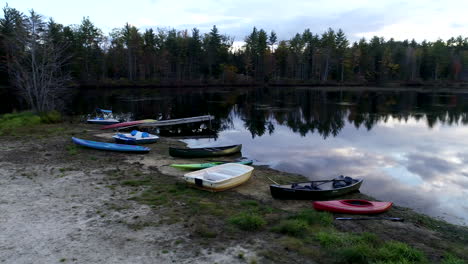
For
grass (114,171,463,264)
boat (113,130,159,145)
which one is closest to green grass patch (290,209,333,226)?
grass (114,171,463,264)

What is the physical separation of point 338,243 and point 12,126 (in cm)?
2285

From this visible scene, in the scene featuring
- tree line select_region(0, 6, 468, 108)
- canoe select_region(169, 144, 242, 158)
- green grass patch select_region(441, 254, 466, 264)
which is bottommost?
green grass patch select_region(441, 254, 466, 264)

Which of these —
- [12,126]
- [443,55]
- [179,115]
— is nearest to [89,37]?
[179,115]

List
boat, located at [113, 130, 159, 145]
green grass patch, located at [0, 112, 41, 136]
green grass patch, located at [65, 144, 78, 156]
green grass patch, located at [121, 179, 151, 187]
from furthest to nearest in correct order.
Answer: green grass patch, located at [0, 112, 41, 136], boat, located at [113, 130, 159, 145], green grass patch, located at [65, 144, 78, 156], green grass patch, located at [121, 179, 151, 187]

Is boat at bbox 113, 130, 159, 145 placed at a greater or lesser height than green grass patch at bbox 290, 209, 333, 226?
greater

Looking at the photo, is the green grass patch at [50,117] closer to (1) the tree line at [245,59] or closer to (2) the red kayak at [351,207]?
(2) the red kayak at [351,207]

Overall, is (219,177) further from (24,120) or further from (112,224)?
(24,120)

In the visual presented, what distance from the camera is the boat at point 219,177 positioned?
1089cm

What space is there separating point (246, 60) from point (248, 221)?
88.3 meters

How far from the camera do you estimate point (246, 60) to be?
307 ft

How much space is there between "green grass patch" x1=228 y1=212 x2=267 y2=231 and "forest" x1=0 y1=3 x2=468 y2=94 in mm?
75074

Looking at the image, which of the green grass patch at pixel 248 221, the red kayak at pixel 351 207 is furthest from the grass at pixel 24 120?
the red kayak at pixel 351 207

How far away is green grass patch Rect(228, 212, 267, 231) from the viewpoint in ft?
26.4

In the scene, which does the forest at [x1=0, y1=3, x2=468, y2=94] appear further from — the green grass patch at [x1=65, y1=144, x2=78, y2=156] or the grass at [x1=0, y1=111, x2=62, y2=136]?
the green grass patch at [x1=65, y1=144, x2=78, y2=156]
